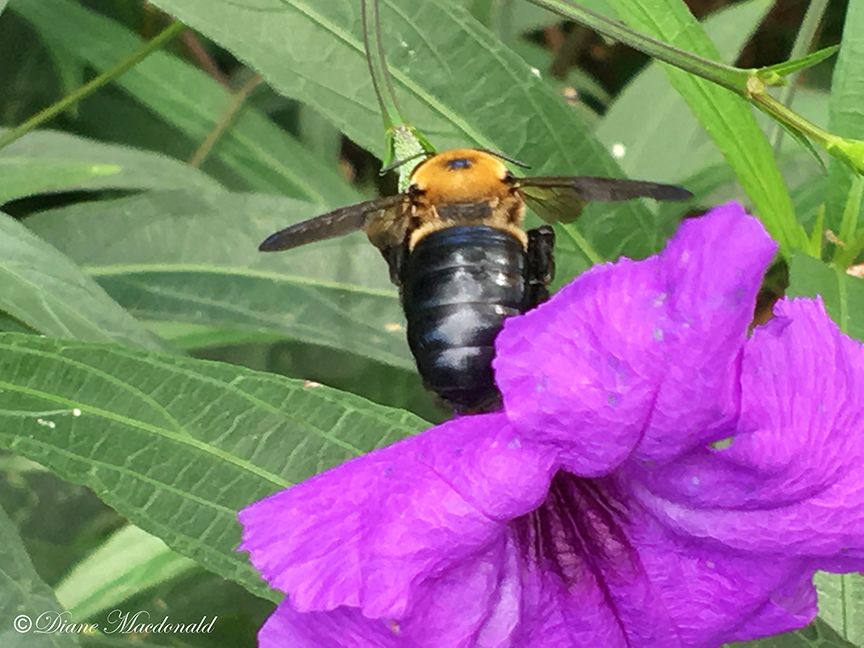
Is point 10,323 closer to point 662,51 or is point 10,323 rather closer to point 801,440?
point 662,51

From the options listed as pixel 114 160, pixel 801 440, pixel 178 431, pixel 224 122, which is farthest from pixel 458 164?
pixel 224 122

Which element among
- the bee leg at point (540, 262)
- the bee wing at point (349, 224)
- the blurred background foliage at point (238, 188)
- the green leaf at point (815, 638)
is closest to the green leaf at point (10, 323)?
the blurred background foliage at point (238, 188)

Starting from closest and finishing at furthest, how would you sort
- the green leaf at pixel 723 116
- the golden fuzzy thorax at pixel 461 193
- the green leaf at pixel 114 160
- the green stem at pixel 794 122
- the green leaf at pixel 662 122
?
the green stem at pixel 794 122, the golden fuzzy thorax at pixel 461 193, the green leaf at pixel 723 116, the green leaf at pixel 114 160, the green leaf at pixel 662 122

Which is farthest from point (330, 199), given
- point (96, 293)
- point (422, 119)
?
point (96, 293)

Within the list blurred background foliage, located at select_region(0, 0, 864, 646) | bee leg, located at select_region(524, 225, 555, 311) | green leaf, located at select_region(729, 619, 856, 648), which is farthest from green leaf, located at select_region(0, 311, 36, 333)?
green leaf, located at select_region(729, 619, 856, 648)

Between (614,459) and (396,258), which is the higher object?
(396,258)

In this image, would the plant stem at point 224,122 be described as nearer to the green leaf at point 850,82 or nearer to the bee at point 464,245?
the bee at point 464,245
